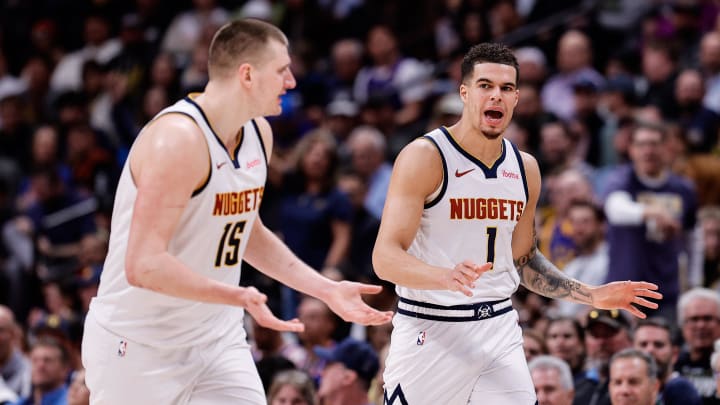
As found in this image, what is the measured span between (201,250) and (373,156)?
670 centimetres

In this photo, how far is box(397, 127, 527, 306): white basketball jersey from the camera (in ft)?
18.9

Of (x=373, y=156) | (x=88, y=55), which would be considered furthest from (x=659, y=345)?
(x=88, y=55)

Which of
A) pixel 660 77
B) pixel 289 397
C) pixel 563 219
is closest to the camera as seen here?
pixel 289 397

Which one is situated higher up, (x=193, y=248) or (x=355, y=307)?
(x=193, y=248)

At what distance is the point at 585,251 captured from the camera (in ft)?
32.9

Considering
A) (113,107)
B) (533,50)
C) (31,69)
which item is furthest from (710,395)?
(31,69)

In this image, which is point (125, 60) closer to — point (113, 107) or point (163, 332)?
point (113, 107)

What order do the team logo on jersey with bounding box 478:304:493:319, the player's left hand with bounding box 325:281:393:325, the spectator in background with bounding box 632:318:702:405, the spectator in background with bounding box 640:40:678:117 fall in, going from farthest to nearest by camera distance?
1. the spectator in background with bounding box 640:40:678:117
2. the spectator in background with bounding box 632:318:702:405
3. the team logo on jersey with bounding box 478:304:493:319
4. the player's left hand with bounding box 325:281:393:325

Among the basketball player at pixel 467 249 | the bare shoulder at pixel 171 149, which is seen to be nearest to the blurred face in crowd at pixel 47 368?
the basketball player at pixel 467 249

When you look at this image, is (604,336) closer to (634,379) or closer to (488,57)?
(634,379)

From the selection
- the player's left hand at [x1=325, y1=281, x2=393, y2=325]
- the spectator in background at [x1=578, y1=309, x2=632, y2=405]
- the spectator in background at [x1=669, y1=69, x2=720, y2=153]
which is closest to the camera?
the player's left hand at [x1=325, y1=281, x2=393, y2=325]

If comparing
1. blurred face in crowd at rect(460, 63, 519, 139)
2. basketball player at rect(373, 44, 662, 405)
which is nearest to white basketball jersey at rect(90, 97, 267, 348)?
basketball player at rect(373, 44, 662, 405)

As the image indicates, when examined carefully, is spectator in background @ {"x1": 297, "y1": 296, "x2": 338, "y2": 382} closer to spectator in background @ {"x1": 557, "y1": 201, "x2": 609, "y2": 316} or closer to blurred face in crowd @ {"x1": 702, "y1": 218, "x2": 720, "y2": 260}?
spectator in background @ {"x1": 557, "y1": 201, "x2": 609, "y2": 316}

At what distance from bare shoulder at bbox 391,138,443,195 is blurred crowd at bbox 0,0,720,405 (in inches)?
90.8
